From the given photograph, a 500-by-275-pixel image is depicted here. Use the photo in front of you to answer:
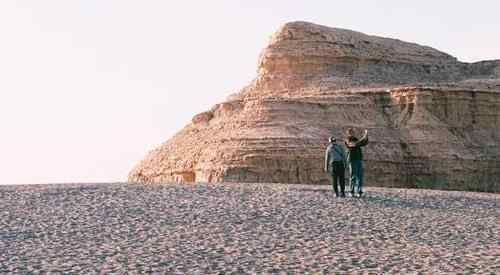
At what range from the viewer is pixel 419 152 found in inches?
1596

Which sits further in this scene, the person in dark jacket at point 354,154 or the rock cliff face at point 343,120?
the rock cliff face at point 343,120

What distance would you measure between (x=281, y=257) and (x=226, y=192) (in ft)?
28.7

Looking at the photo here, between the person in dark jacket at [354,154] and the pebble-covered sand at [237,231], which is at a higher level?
the person in dark jacket at [354,154]

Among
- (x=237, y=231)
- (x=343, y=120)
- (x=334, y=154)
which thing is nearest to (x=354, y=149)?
(x=334, y=154)

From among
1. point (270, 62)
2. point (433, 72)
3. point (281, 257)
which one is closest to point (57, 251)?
point (281, 257)

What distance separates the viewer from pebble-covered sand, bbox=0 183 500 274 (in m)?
14.6

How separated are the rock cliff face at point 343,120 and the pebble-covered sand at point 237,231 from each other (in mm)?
12271

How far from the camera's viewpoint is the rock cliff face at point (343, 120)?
37438 millimetres

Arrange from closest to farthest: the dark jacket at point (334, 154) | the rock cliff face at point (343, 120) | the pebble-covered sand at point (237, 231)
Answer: the pebble-covered sand at point (237, 231) → the dark jacket at point (334, 154) → the rock cliff face at point (343, 120)

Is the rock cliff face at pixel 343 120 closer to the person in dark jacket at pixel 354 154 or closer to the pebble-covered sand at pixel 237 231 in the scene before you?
the pebble-covered sand at pixel 237 231

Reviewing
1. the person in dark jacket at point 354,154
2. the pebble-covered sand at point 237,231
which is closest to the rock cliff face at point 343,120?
the pebble-covered sand at point 237,231

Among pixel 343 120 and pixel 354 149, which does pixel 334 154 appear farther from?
pixel 343 120

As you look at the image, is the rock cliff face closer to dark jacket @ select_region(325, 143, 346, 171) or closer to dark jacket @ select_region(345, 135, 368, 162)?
dark jacket @ select_region(345, 135, 368, 162)

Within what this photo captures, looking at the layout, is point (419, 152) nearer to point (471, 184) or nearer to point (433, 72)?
point (471, 184)
